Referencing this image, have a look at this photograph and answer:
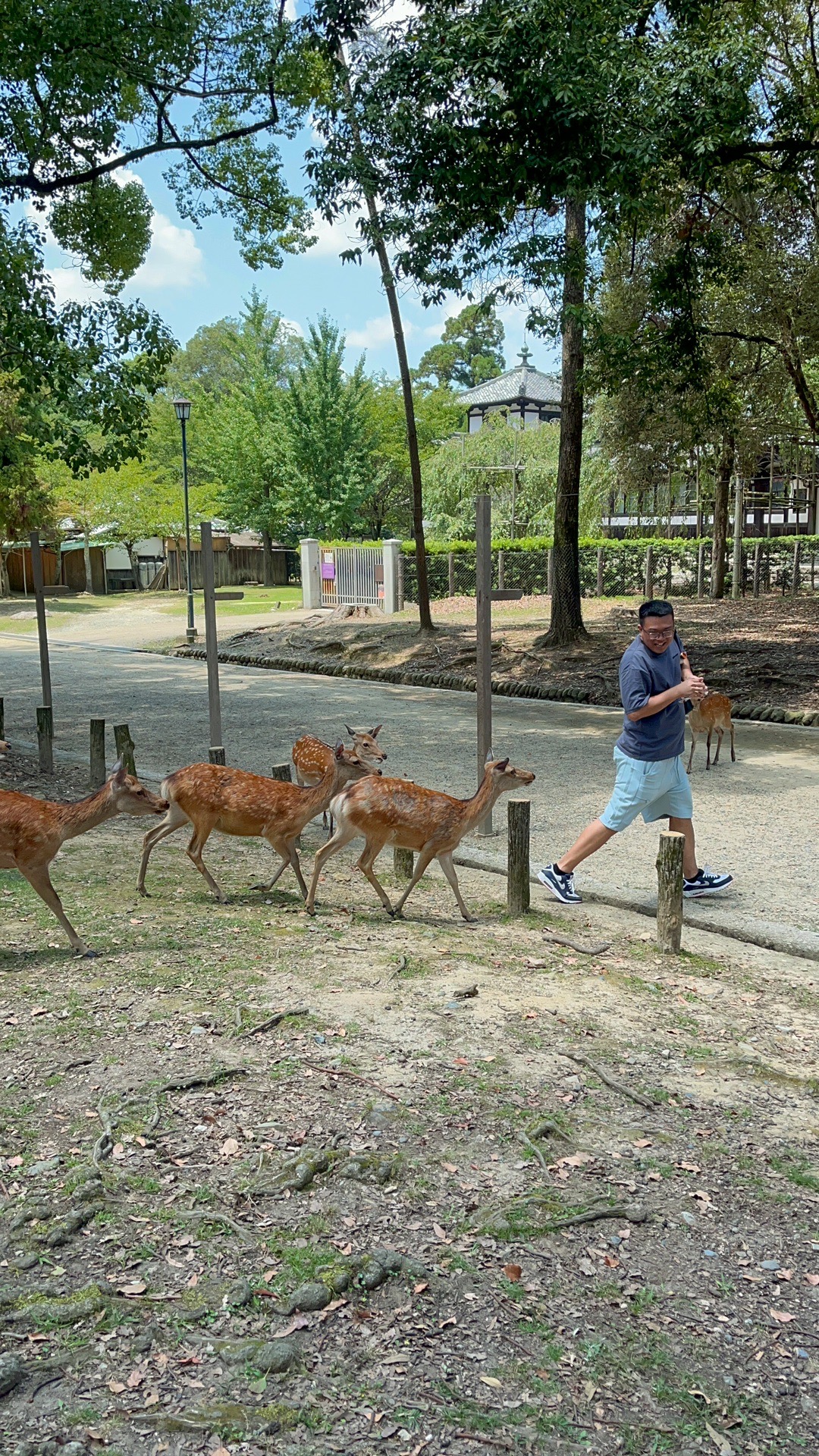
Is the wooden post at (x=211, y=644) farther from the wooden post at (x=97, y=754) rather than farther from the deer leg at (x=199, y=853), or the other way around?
the deer leg at (x=199, y=853)

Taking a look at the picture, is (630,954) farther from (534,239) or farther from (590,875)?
(534,239)

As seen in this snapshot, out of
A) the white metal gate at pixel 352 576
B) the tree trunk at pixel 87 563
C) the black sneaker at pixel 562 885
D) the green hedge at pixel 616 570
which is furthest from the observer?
the tree trunk at pixel 87 563

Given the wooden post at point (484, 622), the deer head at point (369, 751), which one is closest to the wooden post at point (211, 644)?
the wooden post at point (484, 622)

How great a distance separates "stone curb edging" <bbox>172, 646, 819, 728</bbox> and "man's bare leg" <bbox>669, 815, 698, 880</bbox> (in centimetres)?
721

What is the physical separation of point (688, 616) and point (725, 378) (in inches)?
198

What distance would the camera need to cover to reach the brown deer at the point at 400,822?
→ 246 inches

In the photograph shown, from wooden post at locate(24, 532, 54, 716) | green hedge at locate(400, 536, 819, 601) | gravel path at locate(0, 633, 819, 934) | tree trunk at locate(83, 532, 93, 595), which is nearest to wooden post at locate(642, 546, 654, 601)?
green hedge at locate(400, 536, 819, 601)

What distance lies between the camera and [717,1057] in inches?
187

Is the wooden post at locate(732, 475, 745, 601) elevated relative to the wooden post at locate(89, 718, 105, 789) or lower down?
elevated

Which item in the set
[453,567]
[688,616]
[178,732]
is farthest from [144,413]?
[453,567]

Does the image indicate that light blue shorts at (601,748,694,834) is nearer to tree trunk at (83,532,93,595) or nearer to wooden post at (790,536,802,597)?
wooden post at (790,536,802,597)

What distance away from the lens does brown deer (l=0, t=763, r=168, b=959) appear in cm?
532

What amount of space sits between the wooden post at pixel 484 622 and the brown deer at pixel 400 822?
137 centimetres

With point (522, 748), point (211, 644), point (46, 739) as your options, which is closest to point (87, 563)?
point (522, 748)
